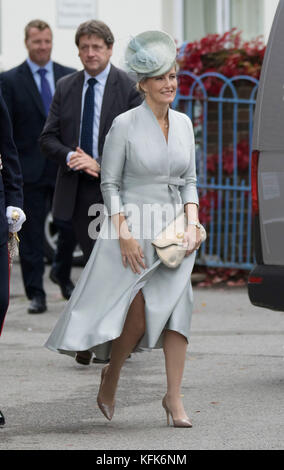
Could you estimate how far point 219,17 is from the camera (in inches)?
577

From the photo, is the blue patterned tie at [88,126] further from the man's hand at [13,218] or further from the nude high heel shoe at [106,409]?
the nude high heel shoe at [106,409]

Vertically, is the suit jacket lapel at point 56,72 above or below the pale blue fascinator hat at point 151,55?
below

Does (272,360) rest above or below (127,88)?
below

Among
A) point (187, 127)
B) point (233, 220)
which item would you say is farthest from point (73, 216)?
point (233, 220)

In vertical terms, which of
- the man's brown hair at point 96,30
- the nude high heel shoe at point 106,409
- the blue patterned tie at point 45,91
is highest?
the man's brown hair at point 96,30

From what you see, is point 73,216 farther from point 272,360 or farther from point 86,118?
point 272,360

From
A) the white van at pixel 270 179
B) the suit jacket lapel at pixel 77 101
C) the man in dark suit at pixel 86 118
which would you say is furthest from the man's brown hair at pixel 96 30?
the white van at pixel 270 179

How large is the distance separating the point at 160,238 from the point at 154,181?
28 cm

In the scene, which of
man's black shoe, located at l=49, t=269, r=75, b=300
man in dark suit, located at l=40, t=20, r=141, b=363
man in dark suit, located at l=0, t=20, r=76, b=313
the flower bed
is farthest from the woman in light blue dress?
the flower bed

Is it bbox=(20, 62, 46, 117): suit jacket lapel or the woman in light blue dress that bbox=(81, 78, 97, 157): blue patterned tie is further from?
bbox=(20, 62, 46, 117): suit jacket lapel

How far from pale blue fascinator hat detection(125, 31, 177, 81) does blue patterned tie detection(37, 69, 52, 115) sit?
13.1ft

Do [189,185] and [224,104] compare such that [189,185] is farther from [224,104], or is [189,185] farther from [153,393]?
[224,104]

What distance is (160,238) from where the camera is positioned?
560 cm

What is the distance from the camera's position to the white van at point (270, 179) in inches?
254
